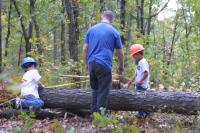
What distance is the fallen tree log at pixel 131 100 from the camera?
7.93 m

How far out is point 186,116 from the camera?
841 cm

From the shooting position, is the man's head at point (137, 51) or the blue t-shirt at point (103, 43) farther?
the man's head at point (137, 51)

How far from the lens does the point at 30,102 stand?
27.1 ft

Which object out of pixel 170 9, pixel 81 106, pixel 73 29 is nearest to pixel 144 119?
pixel 81 106

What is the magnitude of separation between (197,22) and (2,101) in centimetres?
1965

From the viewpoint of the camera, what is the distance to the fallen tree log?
793cm

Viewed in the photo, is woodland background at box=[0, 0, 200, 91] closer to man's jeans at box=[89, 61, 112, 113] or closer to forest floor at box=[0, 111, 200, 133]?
Answer: forest floor at box=[0, 111, 200, 133]

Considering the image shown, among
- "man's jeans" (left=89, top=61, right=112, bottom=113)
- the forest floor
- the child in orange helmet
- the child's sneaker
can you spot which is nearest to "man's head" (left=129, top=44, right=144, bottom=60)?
the child in orange helmet

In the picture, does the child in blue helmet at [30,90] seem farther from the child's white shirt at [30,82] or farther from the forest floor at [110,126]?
the forest floor at [110,126]

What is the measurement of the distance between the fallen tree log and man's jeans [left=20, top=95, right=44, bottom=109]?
0.30 metres

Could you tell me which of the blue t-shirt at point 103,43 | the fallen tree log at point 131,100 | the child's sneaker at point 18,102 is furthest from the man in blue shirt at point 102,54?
the child's sneaker at point 18,102

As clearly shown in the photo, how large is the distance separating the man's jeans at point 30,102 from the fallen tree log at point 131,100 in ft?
0.98

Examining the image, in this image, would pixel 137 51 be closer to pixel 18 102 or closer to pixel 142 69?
pixel 142 69

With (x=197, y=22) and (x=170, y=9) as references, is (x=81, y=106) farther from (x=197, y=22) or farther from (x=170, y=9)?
(x=170, y=9)
